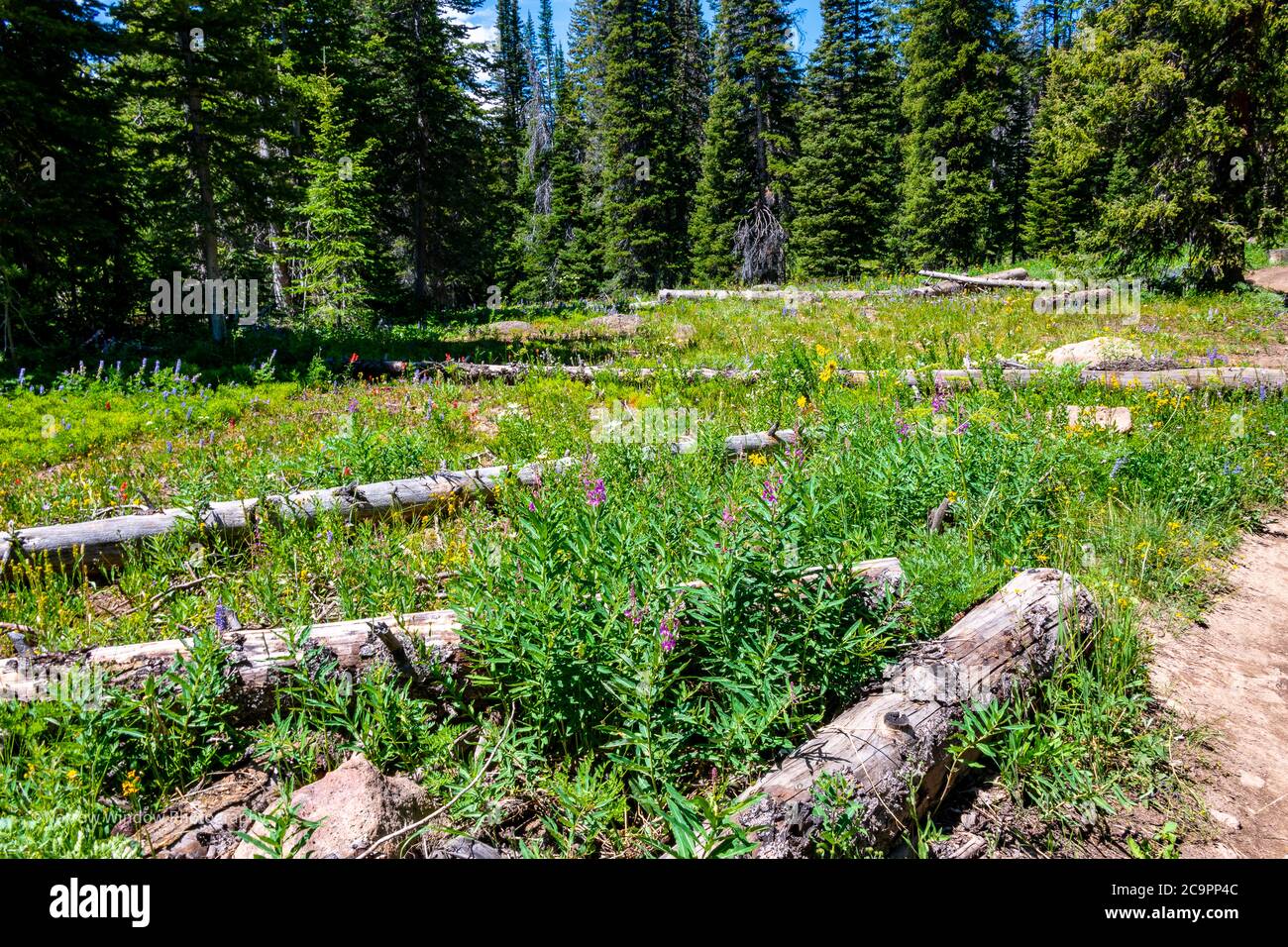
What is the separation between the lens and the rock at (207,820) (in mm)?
2549

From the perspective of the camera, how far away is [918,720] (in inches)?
111

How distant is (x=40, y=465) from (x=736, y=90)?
114 feet

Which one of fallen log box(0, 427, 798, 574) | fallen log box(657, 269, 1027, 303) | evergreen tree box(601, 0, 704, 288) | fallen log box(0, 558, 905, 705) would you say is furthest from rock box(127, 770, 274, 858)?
evergreen tree box(601, 0, 704, 288)

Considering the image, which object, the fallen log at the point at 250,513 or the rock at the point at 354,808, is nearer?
the rock at the point at 354,808

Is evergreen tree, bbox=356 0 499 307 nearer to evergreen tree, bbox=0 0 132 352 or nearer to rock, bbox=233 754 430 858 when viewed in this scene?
evergreen tree, bbox=0 0 132 352

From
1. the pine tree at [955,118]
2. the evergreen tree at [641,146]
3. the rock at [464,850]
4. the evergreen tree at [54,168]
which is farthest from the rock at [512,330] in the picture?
the pine tree at [955,118]

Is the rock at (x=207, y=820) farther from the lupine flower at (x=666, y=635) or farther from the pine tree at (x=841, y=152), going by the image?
the pine tree at (x=841, y=152)

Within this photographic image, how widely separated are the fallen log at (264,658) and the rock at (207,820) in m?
0.35

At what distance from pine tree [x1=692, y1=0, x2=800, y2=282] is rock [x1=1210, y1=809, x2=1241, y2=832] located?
33.0m

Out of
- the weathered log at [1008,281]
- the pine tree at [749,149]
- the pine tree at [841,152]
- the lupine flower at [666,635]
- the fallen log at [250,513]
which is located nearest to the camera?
the lupine flower at [666,635]

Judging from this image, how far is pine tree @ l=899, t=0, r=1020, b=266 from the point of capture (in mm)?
29938

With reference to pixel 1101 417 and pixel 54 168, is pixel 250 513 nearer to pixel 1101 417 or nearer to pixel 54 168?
pixel 1101 417

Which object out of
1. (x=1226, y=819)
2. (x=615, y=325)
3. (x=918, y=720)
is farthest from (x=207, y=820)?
(x=615, y=325)
